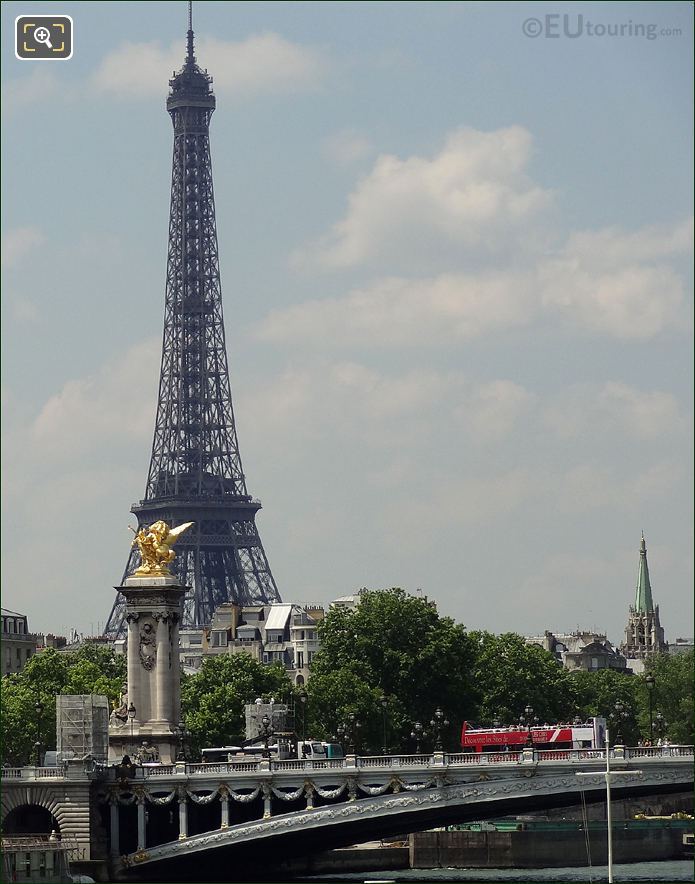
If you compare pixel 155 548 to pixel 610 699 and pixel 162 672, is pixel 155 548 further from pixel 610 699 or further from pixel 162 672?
pixel 610 699

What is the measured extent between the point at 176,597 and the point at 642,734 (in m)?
70.8

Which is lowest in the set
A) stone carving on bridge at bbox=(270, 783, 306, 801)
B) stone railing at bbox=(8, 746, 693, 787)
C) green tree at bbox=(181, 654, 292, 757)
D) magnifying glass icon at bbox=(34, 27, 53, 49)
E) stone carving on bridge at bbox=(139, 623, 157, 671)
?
stone carving on bridge at bbox=(270, 783, 306, 801)

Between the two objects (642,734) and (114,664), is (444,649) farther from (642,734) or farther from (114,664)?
(642,734)

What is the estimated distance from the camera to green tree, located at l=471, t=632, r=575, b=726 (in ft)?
464

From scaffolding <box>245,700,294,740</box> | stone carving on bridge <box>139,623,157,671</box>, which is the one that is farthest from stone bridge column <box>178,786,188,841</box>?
scaffolding <box>245,700,294,740</box>

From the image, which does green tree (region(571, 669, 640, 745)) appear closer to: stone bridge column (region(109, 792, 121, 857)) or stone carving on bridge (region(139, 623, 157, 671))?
stone carving on bridge (region(139, 623, 157, 671))

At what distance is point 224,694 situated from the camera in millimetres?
118125

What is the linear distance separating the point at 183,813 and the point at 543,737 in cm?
1734

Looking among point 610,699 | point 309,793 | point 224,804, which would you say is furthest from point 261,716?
point 610,699

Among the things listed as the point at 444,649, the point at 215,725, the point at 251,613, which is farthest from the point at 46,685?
the point at 251,613

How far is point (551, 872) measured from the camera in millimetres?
→ 99750

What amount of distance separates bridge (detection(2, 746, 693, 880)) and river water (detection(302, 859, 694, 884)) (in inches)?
158

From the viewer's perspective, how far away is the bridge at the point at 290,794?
277 feet

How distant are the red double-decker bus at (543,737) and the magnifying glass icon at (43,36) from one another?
169 feet
